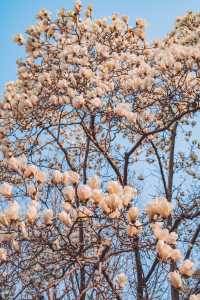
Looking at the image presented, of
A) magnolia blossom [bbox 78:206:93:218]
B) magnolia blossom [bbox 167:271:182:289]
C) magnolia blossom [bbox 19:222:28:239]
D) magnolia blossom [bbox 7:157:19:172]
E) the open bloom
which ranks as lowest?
magnolia blossom [bbox 167:271:182:289]

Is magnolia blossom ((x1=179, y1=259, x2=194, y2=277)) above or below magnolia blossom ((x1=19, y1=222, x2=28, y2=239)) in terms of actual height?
below

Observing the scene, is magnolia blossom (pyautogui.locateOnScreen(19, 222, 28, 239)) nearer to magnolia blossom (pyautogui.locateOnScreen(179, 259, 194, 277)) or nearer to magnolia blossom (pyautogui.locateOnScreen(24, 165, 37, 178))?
magnolia blossom (pyautogui.locateOnScreen(24, 165, 37, 178))

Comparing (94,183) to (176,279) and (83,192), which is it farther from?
(176,279)

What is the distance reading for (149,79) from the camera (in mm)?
5715

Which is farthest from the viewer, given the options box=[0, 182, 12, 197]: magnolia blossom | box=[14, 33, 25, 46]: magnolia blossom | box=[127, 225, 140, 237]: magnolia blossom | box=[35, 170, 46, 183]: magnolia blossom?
box=[14, 33, 25, 46]: magnolia blossom

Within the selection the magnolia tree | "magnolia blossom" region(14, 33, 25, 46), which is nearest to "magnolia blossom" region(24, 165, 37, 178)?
the magnolia tree

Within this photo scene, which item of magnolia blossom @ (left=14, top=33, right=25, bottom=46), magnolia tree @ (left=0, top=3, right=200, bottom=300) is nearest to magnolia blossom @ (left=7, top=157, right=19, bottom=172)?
magnolia tree @ (left=0, top=3, right=200, bottom=300)

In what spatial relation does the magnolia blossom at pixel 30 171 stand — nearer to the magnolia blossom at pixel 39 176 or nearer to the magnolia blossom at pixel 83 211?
the magnolia blossom at pixel 39 176

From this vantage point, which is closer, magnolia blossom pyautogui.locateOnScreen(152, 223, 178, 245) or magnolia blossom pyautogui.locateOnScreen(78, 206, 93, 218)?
magnolia blossom pyautogui.locateOnScreen(152, 223, 178, 245)

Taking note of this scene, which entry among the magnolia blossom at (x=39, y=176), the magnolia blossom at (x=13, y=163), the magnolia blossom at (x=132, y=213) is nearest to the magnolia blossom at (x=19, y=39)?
the magnolia blossom at (x=13, y=163)

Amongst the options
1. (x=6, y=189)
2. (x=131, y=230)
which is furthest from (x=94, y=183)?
(x=6, y=189)

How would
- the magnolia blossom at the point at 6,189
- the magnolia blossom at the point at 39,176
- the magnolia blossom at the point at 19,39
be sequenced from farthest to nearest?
the magnolia blossom at the point at 19,39, the magnolia blossom at the point at 39,176, the magnolia blossom at the point at 6,189

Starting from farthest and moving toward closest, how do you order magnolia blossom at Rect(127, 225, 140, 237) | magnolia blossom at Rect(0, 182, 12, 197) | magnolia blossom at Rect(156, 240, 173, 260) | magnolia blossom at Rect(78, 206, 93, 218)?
magnolia blossom at Rect(0, 182, 12, 197) → magnolia blossom at Rect(78, 206, 93, 218) → magnolia blossom at Rect(127, 225, 140, 237) → magnolia blossom at Rect(156, 240, 173, 260)

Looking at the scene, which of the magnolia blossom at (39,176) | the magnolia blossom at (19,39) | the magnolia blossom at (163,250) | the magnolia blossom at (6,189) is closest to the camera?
the magnolia blossom at (163,250)
